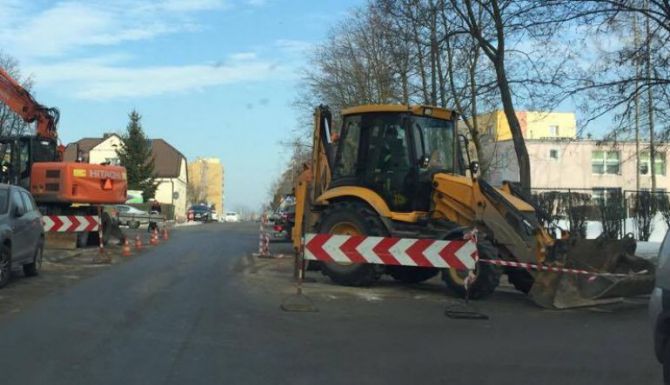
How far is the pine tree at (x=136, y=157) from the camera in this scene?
68.5 metres

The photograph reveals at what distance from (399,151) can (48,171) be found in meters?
14.5

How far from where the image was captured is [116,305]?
10914 millimetres

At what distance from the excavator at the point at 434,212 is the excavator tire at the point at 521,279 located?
2cm

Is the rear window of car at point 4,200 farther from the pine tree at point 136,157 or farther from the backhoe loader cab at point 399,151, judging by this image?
the pine tree at point 136,157

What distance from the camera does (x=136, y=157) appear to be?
68875mm

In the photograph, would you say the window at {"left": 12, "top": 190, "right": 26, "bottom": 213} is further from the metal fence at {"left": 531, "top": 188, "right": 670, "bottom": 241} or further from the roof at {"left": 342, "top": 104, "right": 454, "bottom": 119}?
the metal fence at {"left": 531, "top": 188, "right": 670, "bottom": 241}

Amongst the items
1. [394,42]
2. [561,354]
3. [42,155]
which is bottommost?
[561,354]

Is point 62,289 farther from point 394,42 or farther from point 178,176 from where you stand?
point 178,176

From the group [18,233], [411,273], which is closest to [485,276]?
[411,273]

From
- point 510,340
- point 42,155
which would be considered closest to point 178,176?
point 42,155

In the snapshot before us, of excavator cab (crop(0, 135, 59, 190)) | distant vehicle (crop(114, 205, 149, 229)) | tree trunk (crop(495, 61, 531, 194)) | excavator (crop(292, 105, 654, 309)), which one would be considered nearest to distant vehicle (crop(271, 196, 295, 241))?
tree trunk (crop(495, 61, 531, 194))

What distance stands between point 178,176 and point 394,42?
8389 centimetres

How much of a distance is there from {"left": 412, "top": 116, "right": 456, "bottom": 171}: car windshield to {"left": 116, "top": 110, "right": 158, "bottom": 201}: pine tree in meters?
57.2

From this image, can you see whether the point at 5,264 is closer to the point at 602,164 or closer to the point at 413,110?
the point at 413,110
